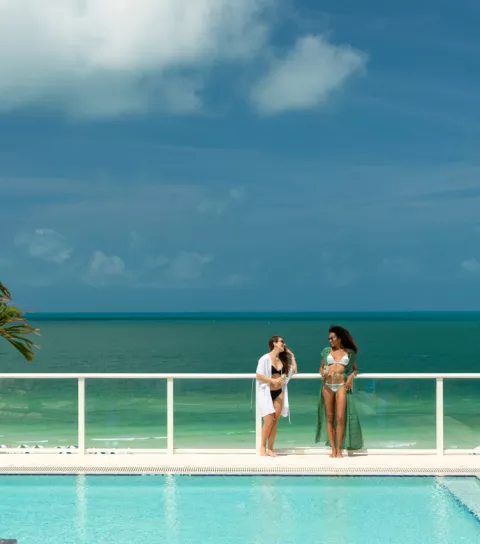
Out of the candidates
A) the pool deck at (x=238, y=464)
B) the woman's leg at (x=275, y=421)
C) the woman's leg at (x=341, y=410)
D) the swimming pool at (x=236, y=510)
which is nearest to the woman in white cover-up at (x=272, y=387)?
the woman's leg at (x=275, y=421)

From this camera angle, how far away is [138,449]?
9148mm

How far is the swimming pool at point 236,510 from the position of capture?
648 cm

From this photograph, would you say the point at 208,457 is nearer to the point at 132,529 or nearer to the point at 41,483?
the point at 41,483

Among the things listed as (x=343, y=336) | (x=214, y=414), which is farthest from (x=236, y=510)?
(x=343, y=336)

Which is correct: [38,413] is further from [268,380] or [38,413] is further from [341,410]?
[341,410]

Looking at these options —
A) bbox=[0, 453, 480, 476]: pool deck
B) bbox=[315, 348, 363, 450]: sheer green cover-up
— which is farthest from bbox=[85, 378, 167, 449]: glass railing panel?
bbox=[315, 348, 363, 450]: sheer green cover-up

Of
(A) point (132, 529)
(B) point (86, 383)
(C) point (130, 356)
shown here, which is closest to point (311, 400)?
(B) point (86, 383)

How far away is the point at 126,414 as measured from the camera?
913cm

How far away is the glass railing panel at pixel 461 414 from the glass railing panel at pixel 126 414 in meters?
2.96

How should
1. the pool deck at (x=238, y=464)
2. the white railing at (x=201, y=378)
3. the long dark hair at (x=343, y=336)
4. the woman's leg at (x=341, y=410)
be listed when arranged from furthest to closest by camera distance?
1. the white railing at (x=201, y=378)
2. the woman's leg at (x=341, y=410)
3. the long dark hair at (x=343, y=336)
4. the pool deck at (x=238, y=464)

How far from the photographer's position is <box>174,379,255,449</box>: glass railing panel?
909cm

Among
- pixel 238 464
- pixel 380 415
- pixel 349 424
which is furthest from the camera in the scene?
pixel 380 415

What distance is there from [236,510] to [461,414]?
123 inches

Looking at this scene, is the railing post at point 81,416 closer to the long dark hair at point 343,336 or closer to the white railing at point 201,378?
the white railing at point 201,378
